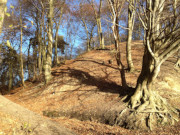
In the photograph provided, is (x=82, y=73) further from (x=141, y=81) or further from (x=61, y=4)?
(x=61, y=4)

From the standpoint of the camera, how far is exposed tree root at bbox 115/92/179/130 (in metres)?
5.44

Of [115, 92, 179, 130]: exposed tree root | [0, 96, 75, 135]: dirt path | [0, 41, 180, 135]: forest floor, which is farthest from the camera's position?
[0, 41, 180, 135]: forest floor

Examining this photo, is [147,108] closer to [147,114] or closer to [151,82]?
[147,114]

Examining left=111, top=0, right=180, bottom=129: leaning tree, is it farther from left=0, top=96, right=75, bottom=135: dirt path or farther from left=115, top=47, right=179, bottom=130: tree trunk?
left=0, top=96, right=75, bottom=135: dirt path

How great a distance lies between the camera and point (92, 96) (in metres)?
8.65

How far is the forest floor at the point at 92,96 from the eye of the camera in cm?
567

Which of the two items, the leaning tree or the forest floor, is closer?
the leaning tree

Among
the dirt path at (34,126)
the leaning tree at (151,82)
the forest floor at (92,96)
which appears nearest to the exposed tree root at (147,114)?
the leaning tree at (151,82)

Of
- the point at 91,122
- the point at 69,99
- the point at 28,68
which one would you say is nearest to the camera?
the point at 91,122

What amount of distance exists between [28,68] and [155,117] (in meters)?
22.4

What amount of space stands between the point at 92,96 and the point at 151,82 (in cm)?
364

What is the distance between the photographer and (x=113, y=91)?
8375 millimetres

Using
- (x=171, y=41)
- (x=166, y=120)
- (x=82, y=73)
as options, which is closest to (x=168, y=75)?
(x=171, y=41)

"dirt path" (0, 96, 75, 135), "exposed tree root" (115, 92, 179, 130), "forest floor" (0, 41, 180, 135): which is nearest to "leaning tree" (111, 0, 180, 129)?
"exposed tree root" (115, 92, 179, 130)
